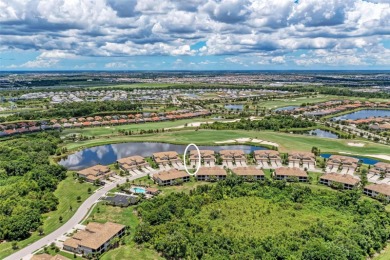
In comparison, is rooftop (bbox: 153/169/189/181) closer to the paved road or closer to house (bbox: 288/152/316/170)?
the paved road

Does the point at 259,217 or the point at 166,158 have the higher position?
the point at 166,158

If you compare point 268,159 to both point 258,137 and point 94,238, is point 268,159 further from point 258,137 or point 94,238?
point 94,238

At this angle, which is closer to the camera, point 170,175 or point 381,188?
point 381,188

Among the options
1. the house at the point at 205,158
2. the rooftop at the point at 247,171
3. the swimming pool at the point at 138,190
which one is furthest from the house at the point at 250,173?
the swimming pool at the point at 138,190

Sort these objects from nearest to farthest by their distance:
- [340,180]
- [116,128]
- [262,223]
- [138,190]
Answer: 1. [262,223]
2. [138,190]
3. [340,180]
4. [116,128]

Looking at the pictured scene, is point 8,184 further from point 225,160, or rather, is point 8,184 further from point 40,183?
point 225,160

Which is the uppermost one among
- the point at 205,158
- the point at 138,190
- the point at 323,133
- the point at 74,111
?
the point at 74,111

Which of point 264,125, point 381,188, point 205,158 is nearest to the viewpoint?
point 381,188

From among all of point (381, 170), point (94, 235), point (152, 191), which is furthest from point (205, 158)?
point (94, 235)

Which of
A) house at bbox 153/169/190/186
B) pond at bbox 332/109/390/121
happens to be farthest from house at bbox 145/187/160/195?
pond at bbox 332/109/390/121
